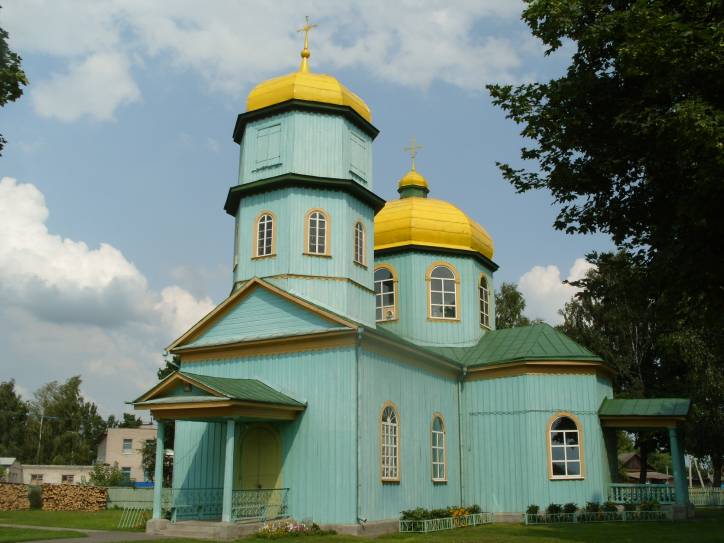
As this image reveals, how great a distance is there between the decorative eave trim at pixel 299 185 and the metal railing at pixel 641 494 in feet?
34.2

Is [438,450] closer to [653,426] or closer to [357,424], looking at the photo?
[357,424]

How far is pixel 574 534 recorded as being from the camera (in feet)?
50.3

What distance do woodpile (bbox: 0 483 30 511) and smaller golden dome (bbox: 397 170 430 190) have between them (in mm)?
17552

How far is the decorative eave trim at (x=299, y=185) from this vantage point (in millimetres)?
18375

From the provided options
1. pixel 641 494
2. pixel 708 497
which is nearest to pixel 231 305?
pixel 641 494

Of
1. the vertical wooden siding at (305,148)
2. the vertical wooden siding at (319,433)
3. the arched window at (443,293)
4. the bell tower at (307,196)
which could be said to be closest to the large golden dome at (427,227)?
the arched window at (443,293)

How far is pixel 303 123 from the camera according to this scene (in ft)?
62.2

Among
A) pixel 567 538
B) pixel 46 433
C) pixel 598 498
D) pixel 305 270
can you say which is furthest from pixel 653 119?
→ pixel 46 433

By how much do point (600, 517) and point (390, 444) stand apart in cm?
656

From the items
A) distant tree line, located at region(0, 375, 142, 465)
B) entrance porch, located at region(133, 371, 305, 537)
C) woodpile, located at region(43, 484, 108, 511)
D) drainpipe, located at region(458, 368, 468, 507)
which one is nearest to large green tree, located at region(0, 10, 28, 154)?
entrance porch, located at region(133, 371, 305, 537)

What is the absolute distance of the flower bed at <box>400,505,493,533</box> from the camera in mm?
16531

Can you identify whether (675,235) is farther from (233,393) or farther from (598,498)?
(598,498)

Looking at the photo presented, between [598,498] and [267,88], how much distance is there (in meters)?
14.1

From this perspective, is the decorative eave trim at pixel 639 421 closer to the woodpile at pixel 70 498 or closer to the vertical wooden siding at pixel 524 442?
the vertical wooden siding at pixel 524 442
